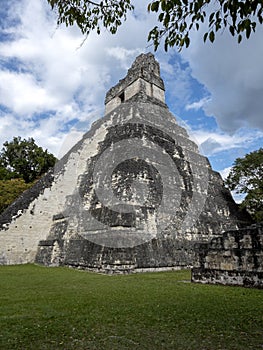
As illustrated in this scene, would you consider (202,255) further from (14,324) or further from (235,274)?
(14,324)

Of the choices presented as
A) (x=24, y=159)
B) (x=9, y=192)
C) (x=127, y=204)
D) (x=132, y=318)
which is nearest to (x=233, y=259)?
(x=132, y=318)

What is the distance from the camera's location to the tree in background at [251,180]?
48.7 ft

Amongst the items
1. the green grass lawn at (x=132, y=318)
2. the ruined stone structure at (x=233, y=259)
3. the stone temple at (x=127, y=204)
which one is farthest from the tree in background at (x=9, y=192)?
the ruined stone structure at (x=233, y=259)

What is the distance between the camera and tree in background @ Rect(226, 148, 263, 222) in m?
14.8

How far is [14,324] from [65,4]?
177 inches

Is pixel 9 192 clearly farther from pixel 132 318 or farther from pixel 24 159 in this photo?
pixel 132 318

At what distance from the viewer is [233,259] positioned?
6746 millimetres

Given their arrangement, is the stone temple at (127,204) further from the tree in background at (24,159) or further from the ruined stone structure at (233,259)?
the tree in background at (24,159)

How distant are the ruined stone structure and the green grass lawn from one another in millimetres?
489

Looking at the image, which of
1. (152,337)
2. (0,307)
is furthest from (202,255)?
(0,307)

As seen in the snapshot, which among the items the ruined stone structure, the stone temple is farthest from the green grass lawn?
the stone temple

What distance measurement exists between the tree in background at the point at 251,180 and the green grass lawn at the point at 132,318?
32.2 ft

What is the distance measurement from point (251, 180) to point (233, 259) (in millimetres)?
9827

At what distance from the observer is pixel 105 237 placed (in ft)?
31.9
